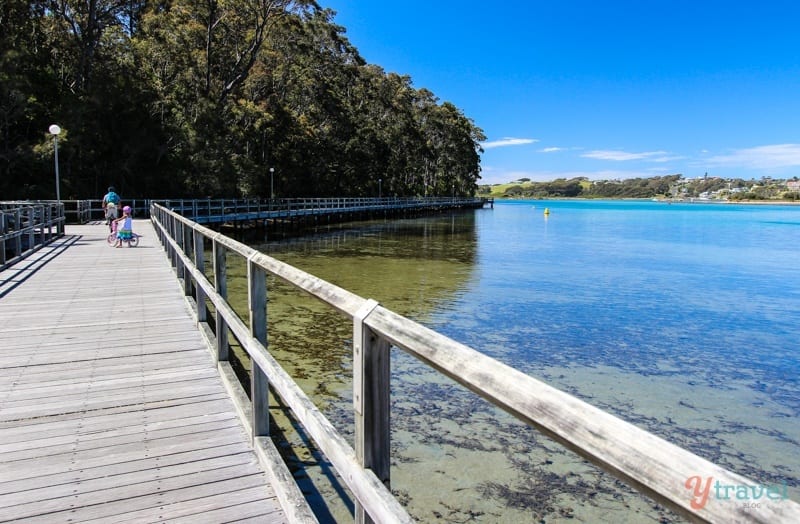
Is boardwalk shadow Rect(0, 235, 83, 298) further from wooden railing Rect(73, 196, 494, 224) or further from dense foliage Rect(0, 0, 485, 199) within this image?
dense foliage Rect(0, 0, 485, 199)

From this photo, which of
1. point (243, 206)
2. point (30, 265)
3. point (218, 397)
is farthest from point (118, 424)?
point (243, 206)

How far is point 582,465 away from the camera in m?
5.73

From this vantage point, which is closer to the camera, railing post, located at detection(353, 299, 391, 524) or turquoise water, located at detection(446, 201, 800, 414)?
railing post, located at detection(353, 299, 391, 524)

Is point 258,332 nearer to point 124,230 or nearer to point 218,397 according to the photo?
point 218,397

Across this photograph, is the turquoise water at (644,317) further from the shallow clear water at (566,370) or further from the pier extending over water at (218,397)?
the pier extending over water at (218,397)

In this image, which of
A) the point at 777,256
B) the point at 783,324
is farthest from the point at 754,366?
the point at 777,256

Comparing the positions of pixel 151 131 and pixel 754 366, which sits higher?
pixel 151 131

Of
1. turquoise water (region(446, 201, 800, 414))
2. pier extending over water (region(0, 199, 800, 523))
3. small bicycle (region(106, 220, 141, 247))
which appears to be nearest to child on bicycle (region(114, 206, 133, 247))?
small bicycle (region(106, 220, 141, 247))

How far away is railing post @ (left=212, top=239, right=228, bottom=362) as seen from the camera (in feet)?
15.1

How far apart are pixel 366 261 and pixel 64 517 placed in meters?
19.8

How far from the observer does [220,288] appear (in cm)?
472

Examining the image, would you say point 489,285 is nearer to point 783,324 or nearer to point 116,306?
point 783,324

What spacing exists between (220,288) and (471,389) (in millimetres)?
3792

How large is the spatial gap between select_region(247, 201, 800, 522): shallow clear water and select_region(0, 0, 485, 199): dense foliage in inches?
673
